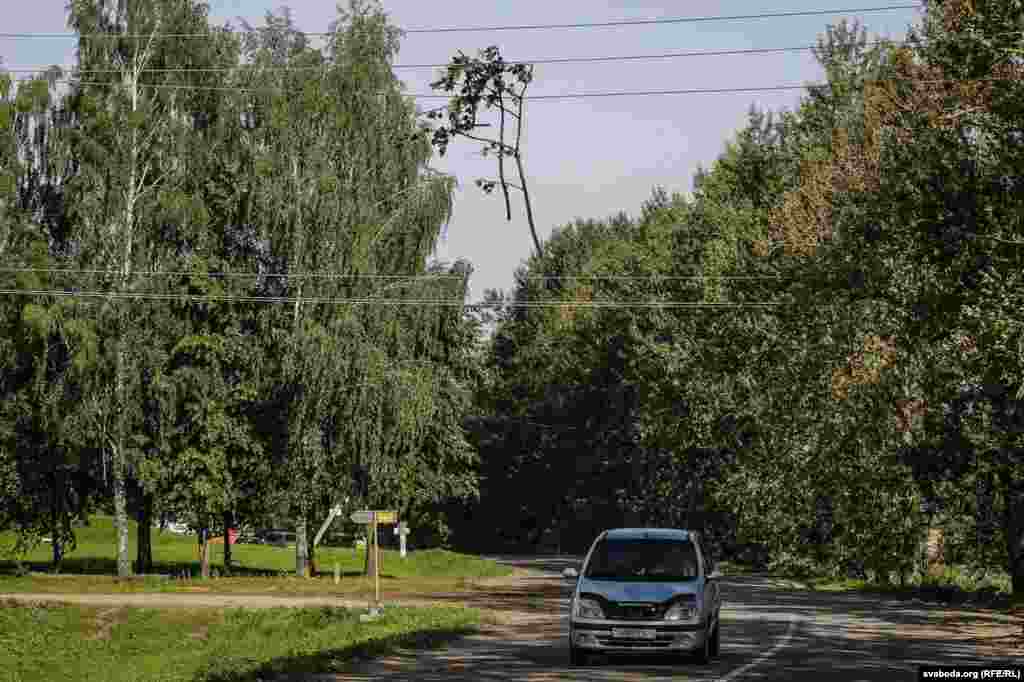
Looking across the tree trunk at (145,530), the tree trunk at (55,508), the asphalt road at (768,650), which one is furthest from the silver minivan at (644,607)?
the tree trunk at (55,508)

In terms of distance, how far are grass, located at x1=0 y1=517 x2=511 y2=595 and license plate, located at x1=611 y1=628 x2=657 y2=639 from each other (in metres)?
26.1

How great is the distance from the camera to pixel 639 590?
2194 centimetres

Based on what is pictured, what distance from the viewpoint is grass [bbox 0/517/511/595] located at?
5097 centimetres

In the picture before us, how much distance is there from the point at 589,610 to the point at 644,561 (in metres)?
1.46

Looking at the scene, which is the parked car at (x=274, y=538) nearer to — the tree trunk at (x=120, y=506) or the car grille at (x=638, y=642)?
the tree trunk at (x=120, y=506)

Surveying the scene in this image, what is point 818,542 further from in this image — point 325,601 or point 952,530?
point 325,601

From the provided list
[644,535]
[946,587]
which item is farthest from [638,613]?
[946,587]

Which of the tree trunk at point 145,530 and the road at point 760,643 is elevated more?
the tree trunk at point 145,530

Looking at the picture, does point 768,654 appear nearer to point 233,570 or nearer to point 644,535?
point 644,535

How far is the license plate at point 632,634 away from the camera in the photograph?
21.5 meters

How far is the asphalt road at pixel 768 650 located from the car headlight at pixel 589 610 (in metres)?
0.65

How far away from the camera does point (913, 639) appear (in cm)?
2678

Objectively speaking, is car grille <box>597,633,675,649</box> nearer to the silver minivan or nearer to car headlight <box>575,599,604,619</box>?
the silver minivan

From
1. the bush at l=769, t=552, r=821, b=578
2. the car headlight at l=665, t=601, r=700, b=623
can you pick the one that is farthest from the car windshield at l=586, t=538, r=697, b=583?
the bush at l=769, t=552, r=821, b=578
